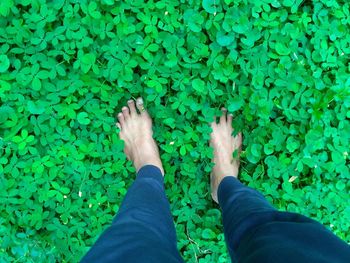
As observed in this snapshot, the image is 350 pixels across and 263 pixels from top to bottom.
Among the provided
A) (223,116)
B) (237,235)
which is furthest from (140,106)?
(237,235)

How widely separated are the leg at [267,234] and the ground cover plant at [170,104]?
1.14 ft

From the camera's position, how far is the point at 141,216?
163 centimetres

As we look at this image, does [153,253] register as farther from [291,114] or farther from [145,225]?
[291,114]

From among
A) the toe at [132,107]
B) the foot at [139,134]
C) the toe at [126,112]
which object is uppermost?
the toe at [132,107]

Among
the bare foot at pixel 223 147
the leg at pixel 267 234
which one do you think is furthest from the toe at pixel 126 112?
the leg at pixel 267 234

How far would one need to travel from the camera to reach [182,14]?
2137mm

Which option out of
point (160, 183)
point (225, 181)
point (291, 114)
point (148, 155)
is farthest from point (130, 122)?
point (291, 114)

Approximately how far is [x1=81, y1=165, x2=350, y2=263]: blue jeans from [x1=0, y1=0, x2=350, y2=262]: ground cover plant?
444 mm

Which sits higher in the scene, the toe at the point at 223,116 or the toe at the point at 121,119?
the toe at the point at 223,116

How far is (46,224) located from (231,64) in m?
1.41

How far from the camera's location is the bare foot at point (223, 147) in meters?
2.38

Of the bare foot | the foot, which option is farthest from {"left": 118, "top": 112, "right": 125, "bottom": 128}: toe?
the bare foot

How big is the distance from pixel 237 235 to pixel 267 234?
0.23m

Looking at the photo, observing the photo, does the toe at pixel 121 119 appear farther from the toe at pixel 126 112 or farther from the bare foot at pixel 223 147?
the bare foot at pixel 223 147
